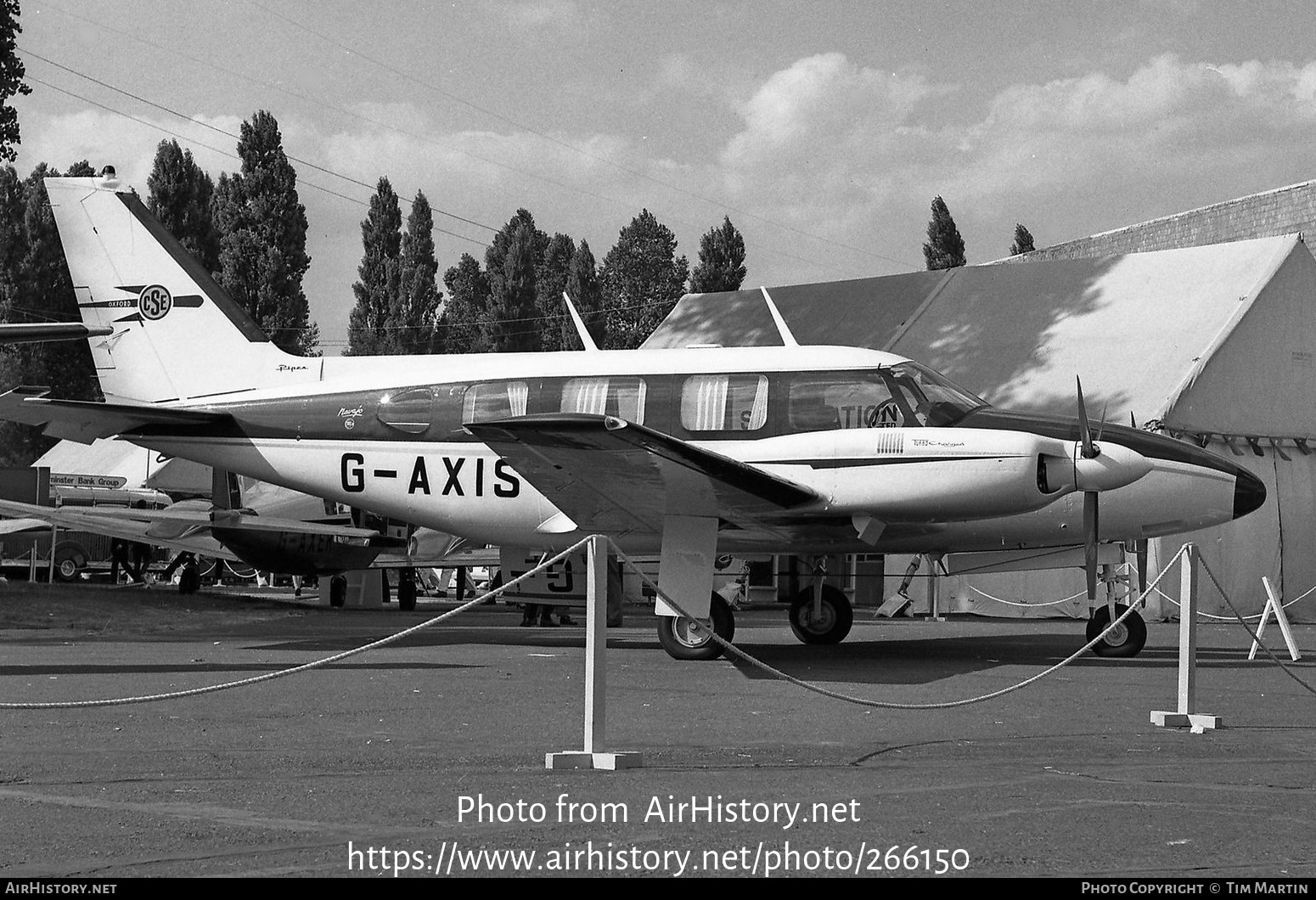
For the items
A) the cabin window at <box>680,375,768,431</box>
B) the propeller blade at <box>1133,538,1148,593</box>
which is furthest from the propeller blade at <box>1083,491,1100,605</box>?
the propeller blade at <box>1133,538,1148,593</box>

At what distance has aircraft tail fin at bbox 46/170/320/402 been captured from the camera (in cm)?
1700

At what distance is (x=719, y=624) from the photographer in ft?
45.4

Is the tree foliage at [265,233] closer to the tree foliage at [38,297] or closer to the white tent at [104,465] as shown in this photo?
the white tent at [104,465]

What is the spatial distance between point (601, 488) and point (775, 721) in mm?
4322

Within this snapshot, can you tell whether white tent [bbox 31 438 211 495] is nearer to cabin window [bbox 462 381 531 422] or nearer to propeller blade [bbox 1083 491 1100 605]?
cabin window [bbox 462 381 531 422]

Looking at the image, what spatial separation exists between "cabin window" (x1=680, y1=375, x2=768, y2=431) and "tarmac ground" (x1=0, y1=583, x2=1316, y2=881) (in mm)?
2489

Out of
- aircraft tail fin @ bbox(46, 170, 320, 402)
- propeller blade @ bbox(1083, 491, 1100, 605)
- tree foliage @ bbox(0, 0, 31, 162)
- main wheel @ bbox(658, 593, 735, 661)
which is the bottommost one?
main wheel @ bbox(658, 593, 735, 661)

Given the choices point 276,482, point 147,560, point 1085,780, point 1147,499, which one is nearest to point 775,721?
point 1085,780

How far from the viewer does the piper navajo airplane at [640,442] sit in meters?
12.7

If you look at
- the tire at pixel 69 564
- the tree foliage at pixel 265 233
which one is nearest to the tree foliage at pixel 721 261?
the tree foliage at pixel 265 233

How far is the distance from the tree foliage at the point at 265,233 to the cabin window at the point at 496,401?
140 feet

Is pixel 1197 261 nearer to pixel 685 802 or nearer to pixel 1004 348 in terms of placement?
pixel 1004 348

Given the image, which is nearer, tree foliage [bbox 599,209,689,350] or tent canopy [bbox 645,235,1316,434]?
tent canopy [bbox 645,235,1316,434]

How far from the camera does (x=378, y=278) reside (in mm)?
66312
